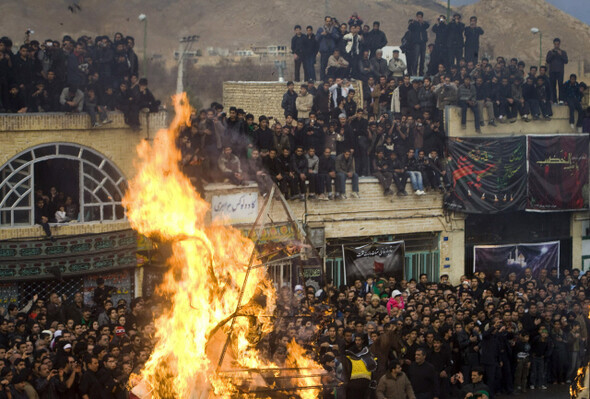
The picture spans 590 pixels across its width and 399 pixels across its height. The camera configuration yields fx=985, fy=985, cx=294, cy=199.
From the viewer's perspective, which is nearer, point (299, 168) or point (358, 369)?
point (358, 369)

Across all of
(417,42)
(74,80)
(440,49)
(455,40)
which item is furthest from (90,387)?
(455,40)

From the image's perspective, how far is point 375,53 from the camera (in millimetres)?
23125

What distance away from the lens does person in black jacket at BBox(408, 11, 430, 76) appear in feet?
78.2

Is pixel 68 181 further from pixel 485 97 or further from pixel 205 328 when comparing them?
pixel 485 97

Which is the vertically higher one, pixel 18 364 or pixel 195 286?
pixel 195 286

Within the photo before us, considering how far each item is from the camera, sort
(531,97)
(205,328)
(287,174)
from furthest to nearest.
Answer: (531,97) < (287,174) < (205,328)

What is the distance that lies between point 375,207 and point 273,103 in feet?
15.5

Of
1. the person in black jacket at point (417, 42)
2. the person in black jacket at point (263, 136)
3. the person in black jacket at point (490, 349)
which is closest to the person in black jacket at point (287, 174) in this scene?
the person in black jacket at point (263, 136)

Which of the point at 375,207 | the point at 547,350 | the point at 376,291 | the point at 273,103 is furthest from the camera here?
the point at 273,103

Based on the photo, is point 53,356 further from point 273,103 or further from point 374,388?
point 273,103

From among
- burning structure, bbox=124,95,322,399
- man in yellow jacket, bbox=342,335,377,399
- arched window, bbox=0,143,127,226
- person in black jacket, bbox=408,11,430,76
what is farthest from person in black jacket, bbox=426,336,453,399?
person in black jacket, bbox=408,11,430,76

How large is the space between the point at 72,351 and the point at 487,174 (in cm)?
1169

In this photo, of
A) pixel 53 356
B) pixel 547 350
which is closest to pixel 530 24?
pixel 547 350

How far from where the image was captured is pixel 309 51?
73.8 feet
